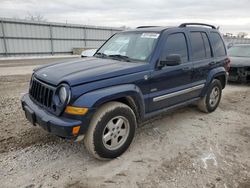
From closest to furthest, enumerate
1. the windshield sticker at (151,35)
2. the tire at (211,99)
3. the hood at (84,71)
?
the hood at (84,71), the windshield sticker at (151,35), the tire at (211,99)

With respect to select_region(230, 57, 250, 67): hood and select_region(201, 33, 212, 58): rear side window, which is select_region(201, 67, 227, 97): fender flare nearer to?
select_region(201, 33, 212, 58): rear side window

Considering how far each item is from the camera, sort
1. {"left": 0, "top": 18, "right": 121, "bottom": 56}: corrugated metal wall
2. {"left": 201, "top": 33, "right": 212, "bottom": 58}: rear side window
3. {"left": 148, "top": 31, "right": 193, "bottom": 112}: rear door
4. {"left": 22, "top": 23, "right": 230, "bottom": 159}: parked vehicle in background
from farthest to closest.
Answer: {"left": 0, "top": 18, "right": 121, "bottom": 56}: corrugated metal wall
{"left": 201, "top": 33, "right": 212, "bottom": 58}: rear side window
{"left": 148, "top": 31, "right": 193, "bottom": 112}: rear door
{"left": 22, "top": 23, "right": 230, "bottom": 159}: parked vehicle in background

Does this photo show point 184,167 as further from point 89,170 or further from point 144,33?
point 144,33

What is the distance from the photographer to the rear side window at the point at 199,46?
4354 millimetres

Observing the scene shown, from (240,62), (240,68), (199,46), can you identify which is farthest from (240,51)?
(199,46)

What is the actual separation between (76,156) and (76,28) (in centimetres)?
2231

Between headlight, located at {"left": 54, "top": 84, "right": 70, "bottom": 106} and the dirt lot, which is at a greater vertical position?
headlight, located at {"left": 54, "top": 84, "right": 70, "bottom": 106}

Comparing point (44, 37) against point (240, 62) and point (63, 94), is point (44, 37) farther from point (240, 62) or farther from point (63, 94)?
point (63, 94)

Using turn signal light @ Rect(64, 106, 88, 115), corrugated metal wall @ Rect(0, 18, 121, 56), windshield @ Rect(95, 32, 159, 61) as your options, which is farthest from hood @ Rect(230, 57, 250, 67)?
corrugated metal wall @ Rect(0, 18, 121, 56)

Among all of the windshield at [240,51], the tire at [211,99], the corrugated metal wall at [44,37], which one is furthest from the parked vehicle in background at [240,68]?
the corrugated metal wall at [44,37]

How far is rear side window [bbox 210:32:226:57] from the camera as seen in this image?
16.3ft

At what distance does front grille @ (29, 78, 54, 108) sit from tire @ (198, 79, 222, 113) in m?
3.46

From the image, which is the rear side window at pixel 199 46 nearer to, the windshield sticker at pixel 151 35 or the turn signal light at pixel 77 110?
the windshield sticker at pixel 151 35

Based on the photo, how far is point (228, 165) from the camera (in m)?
3.08
